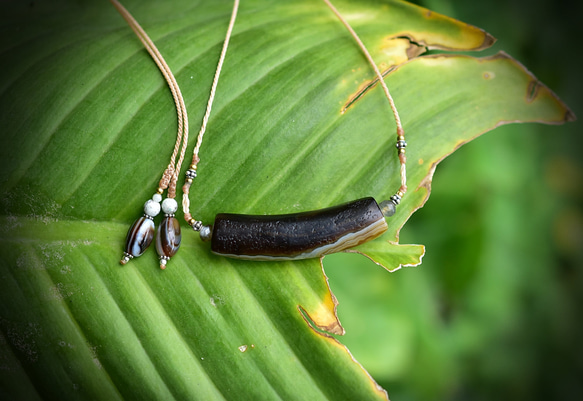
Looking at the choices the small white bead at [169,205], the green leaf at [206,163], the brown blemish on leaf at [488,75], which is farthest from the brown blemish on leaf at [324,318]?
the brown blemish on leaf at [488,75]

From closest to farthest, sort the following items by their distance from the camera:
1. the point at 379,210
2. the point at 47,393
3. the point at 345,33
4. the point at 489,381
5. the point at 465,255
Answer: the point at 47,393
the point at 379,210
the point at 345,33
the point at 465,255
the point at 489,381

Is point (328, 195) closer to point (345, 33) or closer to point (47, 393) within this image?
point (345, 33)

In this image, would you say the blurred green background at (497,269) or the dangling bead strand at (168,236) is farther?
the blurred green background at (497,269)

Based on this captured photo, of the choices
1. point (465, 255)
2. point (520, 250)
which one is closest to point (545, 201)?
point (520, 250)

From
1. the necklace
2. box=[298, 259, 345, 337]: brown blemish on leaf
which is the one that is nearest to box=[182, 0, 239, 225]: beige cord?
the necklace

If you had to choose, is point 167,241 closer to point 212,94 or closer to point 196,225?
point 196,225

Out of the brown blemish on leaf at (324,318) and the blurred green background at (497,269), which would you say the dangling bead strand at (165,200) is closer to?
the brown blemish on leaf at (324,318)

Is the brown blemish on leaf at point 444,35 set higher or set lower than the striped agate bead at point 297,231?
higher
